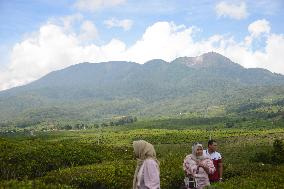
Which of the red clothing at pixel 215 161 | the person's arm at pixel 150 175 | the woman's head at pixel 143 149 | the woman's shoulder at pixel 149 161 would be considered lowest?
the red clothing at pixel 215 161

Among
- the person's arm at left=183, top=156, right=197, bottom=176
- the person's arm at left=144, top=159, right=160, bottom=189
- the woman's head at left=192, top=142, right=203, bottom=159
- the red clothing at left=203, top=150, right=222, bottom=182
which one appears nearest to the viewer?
the person's arm at left=144, top=159, right=160, bottom=189

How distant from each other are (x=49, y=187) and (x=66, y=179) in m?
7.04

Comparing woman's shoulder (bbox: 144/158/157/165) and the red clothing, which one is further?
the red clothing

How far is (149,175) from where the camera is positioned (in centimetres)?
1098

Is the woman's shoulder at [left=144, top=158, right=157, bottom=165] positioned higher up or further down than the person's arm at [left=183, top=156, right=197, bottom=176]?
higher up

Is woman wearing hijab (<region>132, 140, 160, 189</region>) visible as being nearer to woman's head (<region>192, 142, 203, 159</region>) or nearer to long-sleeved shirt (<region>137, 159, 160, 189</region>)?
long-sleeved shirt (<region>137, 159, 160, 189</region>)

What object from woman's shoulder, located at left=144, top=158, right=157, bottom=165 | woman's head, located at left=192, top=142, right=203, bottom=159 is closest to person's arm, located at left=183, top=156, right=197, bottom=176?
woman's head, located at left=192, top=142, right=203, bottom=159

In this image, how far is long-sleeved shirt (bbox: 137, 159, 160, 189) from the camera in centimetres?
1097

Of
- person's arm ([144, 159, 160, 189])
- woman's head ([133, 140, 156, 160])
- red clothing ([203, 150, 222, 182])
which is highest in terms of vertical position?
woman's head ([133, 140, 156, 160])

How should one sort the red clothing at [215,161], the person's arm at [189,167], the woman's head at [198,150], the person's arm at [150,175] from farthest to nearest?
the red clothing at [215,161] < the person's arm at [189,167] < the woman's head at [198,150] < the person's arm at [150,175]

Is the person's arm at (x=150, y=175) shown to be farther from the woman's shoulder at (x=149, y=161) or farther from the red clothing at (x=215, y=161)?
the red clothing at (x=215, y=161)

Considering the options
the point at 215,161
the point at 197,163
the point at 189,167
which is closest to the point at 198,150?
the point at 197,163

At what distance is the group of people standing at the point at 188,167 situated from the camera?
11000 mm

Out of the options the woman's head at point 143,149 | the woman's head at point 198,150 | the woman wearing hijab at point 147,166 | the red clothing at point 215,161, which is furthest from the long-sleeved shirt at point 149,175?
the red clothing at point 215,161
